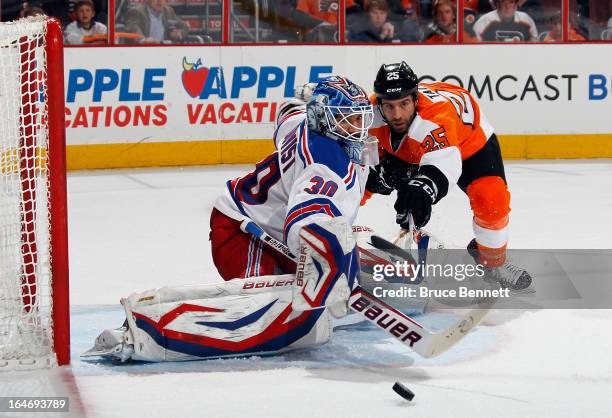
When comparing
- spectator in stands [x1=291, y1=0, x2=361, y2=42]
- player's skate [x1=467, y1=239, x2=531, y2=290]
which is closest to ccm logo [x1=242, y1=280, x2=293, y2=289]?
player's skate [x1=467, y1=239, x2=531, y2=290]

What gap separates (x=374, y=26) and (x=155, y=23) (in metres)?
1.50

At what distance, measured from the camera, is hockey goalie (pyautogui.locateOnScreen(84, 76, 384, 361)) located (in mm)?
2947

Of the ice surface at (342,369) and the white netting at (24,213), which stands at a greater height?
the white netting at (24,213)

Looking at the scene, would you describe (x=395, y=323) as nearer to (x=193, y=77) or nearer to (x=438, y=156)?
(x=438, y=156)

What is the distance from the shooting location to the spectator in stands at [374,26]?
8.07 m

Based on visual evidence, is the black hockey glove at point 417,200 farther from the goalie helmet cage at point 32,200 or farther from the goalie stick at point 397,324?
the goalie helmet cage at point 32,200

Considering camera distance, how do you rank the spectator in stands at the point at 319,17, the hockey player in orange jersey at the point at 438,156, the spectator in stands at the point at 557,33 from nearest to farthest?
the hockey player in orange jersey at the point at 438,156
the spectator in stands at the point at 319,17
the spectator in stands at the point at 557,33

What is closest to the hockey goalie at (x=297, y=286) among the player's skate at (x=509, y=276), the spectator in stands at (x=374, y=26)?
the player's skate at (x=509, y=276)

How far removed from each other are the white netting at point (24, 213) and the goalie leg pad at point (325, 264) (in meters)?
0.66

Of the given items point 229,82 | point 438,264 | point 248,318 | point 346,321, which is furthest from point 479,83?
point 248,318

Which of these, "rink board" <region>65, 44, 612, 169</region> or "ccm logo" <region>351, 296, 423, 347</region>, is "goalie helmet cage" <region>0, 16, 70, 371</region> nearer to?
"ccm logo" <region>351, 296, 423, 347</region>

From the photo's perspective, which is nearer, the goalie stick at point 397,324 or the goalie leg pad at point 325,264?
→ the goalie leg pad at point 325,264

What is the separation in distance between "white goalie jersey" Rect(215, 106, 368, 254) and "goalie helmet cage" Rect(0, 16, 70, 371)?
22.5 inches

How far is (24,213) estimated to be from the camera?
309 centimetres
